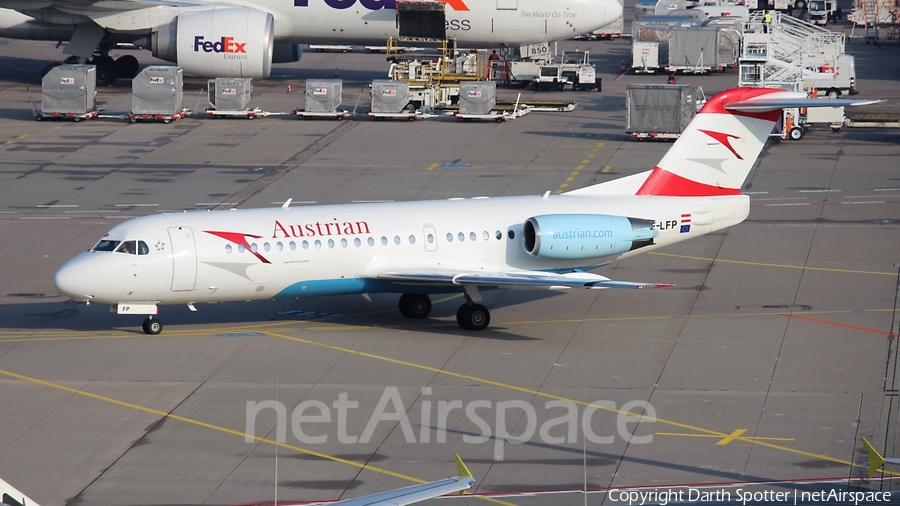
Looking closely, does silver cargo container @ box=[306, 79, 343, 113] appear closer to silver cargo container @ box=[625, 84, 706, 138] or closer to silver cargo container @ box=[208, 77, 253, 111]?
silver cargo container @ box=[208, 77, 253, 111]

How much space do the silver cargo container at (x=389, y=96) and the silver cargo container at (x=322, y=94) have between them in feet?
5.39

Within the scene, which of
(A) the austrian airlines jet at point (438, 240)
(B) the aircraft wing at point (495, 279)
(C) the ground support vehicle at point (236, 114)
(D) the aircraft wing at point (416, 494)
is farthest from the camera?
(C) the ground support vehicle at point (236, 114)

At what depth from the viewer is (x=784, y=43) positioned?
6175cm

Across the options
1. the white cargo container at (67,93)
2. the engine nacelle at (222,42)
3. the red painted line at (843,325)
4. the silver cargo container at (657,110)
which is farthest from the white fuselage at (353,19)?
the red painted line at (843,325)

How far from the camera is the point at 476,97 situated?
56.0 meters

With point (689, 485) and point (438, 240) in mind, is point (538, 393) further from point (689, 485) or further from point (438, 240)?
point (438, 240)

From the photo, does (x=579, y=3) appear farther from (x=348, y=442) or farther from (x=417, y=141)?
(x=348, y=442)

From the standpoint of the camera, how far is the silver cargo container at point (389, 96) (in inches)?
2219

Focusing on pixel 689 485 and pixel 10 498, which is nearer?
pixel 10 498

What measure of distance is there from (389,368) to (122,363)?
5.83m

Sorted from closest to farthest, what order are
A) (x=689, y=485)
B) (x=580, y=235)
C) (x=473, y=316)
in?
1. (x=689, y=485)
2. (x=473, y=316)
3. (x=580, y=235)

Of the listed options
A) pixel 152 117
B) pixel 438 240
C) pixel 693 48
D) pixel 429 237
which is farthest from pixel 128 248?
pixel 693 48

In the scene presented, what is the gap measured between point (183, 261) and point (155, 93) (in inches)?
1130

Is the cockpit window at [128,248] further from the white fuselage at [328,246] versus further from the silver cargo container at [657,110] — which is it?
the silver cargo container at [657,110]
